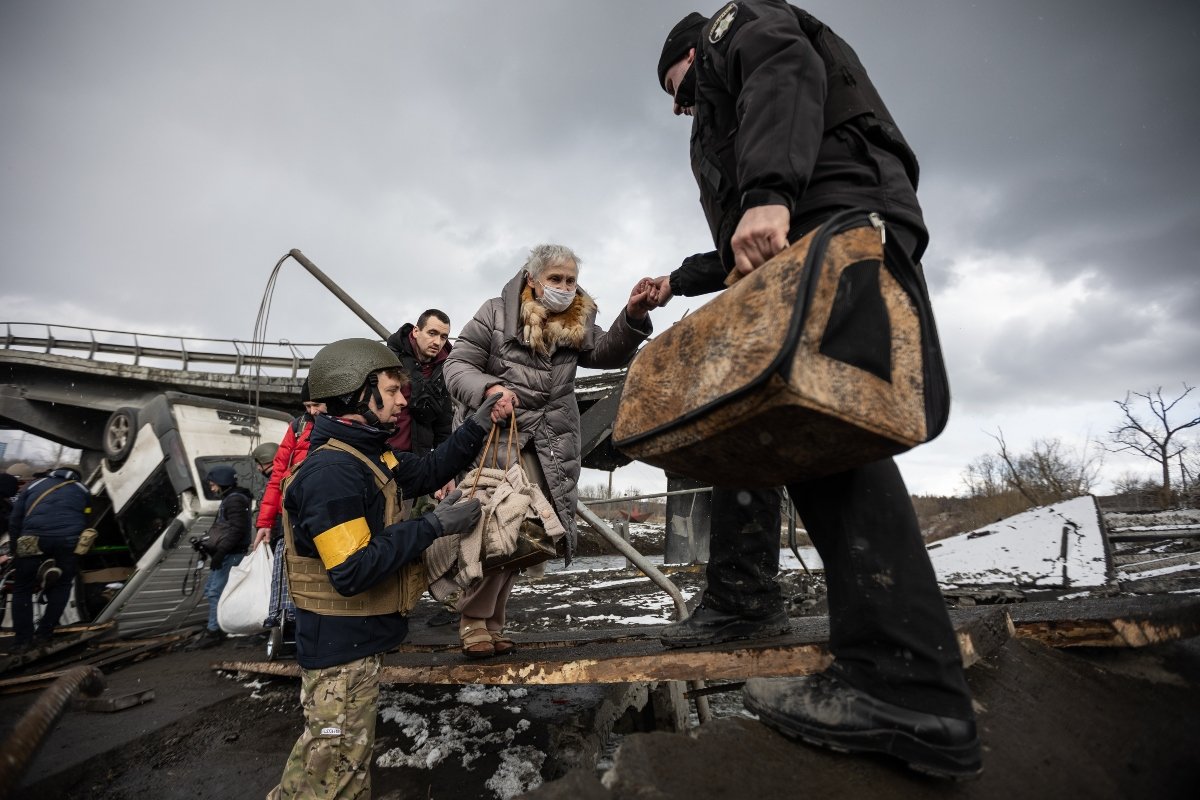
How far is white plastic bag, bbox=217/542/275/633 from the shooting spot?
3.69 metres

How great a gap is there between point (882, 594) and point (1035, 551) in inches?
198

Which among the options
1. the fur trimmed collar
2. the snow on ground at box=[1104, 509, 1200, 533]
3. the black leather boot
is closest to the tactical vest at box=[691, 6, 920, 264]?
the black leather boot

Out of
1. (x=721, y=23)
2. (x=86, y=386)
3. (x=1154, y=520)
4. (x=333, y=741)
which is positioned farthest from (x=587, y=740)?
(x=86, y=386)

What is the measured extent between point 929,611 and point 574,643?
6.01 feet

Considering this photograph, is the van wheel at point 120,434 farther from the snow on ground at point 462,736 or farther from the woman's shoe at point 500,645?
the woman's shoe at point 500,645

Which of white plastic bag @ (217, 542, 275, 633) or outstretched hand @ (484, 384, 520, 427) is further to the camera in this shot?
white plastic bag @ (217, 542, 275, 633)

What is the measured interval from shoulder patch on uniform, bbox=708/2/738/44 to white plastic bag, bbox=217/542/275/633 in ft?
13.8

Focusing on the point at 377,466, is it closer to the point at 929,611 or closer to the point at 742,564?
the point at 742,564

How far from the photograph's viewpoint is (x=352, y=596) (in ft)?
6.64

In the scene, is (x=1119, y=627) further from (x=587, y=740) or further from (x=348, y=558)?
(x=348, y=558)

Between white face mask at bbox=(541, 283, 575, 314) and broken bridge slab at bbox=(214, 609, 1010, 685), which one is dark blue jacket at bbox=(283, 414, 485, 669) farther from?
white face mask at bbox=(541, 283, 575, 314)

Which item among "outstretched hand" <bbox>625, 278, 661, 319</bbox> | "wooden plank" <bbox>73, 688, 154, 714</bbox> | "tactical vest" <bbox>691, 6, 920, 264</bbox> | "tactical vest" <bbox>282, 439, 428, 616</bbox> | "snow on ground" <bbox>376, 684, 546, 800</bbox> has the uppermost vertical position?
"tactical vest" <bbox>691, 6, 920, 264</bbox>

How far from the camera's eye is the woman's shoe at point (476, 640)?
98.0 inches

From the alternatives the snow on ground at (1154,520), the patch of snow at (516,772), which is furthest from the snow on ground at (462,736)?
the snow on ground at (1154,520)
